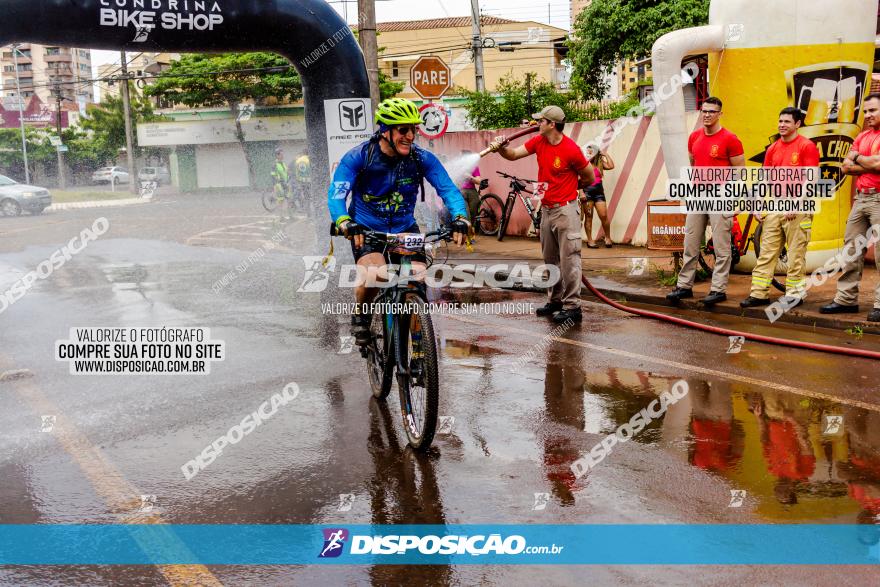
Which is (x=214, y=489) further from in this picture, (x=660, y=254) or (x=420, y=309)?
(x=660, y=254)

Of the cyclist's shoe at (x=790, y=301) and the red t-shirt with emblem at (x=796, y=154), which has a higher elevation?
the red t-shirt with emblem at (x=796, y=154)

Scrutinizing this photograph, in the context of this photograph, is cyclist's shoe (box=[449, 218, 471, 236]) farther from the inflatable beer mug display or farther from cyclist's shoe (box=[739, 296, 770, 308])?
the inflatable beer mug display

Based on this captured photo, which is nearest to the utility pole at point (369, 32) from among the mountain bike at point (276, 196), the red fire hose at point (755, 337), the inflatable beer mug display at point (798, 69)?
the inflatable beer mug display at point (798, 69)

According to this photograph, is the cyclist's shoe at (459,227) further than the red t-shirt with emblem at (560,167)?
No

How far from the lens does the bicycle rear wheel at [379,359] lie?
20.9 feet

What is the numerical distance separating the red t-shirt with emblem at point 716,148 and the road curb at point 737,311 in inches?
61.9

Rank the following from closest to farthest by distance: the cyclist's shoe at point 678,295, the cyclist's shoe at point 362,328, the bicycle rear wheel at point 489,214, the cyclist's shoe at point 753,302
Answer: the cyclist's shoe at point 362,328 → the cyclist's shoe at point 753,302 → the cyclist's shoe at point 678,295 → the bicycle rear wheel at point 489,214

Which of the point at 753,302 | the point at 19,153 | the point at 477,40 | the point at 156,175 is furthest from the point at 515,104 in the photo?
the point at 19,153

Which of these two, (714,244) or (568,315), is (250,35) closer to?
(568,315)

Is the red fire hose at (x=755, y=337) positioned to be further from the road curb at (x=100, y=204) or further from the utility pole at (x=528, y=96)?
the road curb at (x=100, y=204)

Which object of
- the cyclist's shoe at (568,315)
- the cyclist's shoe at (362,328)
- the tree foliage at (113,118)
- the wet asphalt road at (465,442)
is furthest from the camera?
the tree foliage at (113,118)

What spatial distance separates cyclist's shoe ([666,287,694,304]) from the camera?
1048 centimetres

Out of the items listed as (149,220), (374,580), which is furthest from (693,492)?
(149,220)

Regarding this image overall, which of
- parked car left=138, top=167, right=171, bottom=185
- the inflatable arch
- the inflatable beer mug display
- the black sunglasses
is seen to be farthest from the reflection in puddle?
parked car left=138, top=167, right=171, bottom=185
